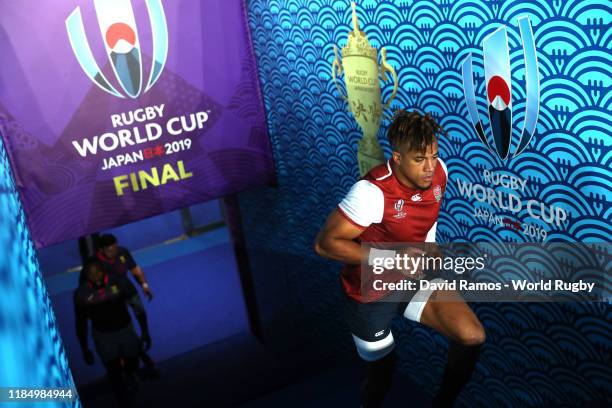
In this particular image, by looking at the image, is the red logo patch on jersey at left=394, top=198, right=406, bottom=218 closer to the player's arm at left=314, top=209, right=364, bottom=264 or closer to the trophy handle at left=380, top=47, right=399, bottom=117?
the player's arm at left=314, top=209, right=364, bottom=264

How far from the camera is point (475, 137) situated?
9.17ft

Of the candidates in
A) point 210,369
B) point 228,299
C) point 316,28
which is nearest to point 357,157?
point 316,28

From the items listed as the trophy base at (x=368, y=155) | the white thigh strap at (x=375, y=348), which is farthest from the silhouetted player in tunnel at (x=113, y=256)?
the white thigh strap at (x=375, y=348)

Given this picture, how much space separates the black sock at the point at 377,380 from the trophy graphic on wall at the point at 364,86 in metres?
1.25

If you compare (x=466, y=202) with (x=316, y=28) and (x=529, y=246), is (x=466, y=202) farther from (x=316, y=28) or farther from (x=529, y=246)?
(x=316, y=28)

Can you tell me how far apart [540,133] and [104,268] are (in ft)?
10.8

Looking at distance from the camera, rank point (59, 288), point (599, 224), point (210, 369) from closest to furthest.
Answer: point (599, 224) < point (210, 369) < point (59, 288)

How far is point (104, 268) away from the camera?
4605 mm

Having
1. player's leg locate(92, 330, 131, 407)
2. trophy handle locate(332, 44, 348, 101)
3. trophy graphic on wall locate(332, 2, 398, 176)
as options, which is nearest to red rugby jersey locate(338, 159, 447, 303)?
trophy graphic on wall locate(332, 2, 398, 176)

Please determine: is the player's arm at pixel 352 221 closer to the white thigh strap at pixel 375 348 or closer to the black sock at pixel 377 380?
the white thigh strap at pixel 375 348

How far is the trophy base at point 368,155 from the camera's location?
358 centimetres

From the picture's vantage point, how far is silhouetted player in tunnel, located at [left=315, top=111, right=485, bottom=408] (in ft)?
7.36

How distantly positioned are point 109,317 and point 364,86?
102 inches

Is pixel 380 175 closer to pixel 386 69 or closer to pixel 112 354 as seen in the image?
pixel 386 69
